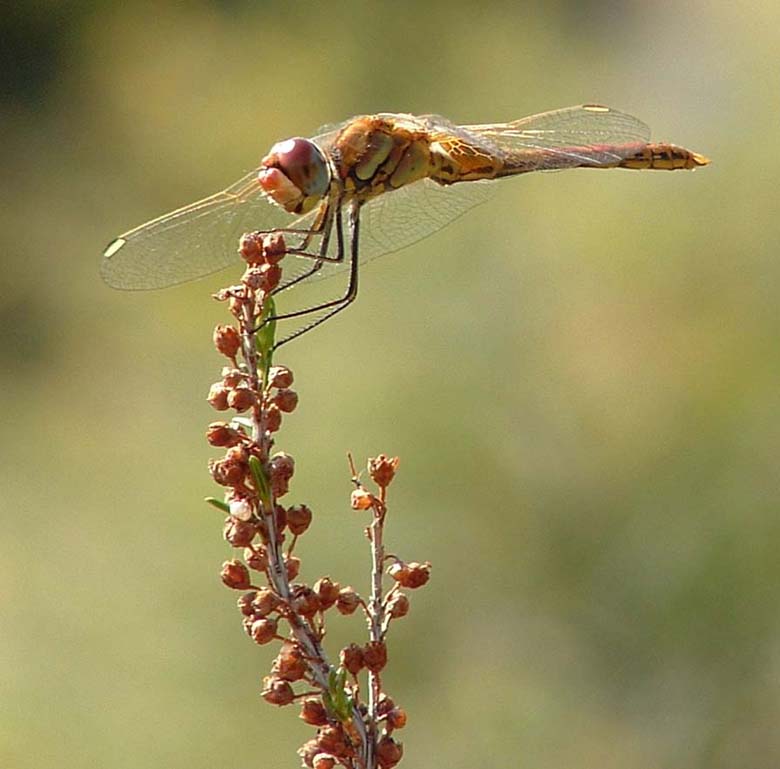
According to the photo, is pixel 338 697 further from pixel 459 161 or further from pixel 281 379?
pixel 459 161

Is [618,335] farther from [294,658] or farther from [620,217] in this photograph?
[294,658]

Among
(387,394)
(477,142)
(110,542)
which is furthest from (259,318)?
(110,542)

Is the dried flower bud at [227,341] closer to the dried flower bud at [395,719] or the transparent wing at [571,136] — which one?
the dried flower bud at [395,719]

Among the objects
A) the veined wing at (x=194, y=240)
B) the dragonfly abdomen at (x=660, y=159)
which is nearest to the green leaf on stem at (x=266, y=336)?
the veined wing at (x=194, y=240)

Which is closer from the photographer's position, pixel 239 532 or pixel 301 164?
pixel 239 532

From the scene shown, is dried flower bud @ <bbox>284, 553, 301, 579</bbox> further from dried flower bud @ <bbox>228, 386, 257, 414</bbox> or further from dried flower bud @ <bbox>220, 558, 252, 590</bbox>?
dried flower bud @ <bbox>228, 386, 257, 414</bbox>

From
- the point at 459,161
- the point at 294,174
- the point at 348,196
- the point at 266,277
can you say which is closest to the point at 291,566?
the point at 266,277
